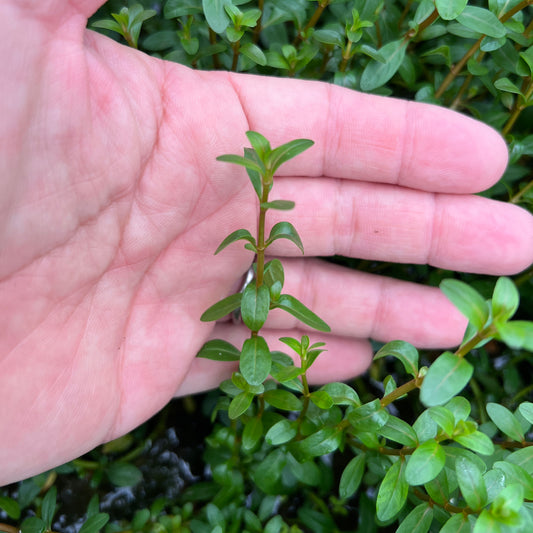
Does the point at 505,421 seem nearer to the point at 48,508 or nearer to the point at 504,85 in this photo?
the point at 504,85

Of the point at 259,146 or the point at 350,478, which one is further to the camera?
the point at 350,478

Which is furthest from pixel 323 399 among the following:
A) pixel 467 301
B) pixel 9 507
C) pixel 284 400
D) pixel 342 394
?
pixel 9 507

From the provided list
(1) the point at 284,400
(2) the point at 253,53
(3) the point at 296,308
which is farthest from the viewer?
(2) the point at 253,53

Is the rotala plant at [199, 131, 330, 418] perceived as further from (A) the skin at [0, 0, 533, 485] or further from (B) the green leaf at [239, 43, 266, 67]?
(B) the green leaf at [239, 43, 266, 67]

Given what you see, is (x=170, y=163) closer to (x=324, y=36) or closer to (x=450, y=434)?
(x=324, y=36)

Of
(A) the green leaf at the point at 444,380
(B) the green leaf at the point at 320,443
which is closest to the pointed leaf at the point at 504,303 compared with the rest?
(A) the green leaf at the point at 444,380

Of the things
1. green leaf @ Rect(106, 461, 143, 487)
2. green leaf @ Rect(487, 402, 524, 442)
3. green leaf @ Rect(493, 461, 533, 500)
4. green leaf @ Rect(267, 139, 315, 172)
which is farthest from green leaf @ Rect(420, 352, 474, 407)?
green leaf @ Rect(106, 461, 143, 487)

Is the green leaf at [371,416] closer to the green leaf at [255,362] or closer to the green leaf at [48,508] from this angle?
the green leaf at [255,362]
